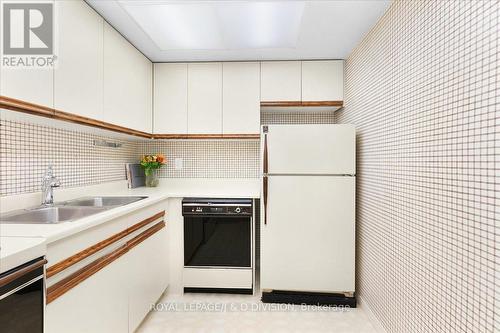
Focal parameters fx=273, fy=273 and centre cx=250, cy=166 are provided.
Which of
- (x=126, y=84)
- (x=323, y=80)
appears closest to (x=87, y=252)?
(x=126, y=84)

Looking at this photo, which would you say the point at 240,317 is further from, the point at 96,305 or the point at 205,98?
the point at 205,98

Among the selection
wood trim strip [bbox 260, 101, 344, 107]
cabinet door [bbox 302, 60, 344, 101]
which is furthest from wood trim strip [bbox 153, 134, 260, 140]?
cabinet door [bbox 302, 60, 344, 101]

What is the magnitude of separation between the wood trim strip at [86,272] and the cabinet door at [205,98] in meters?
1.29

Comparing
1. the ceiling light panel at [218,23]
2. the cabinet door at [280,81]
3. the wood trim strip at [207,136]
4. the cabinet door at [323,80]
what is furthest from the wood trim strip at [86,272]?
the cabinet door at [323,80]

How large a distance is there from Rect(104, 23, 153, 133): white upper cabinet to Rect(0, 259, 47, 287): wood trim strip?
3.97ft

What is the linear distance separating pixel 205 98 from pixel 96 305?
1993 millimetres

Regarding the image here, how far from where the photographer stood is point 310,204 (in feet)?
7.57

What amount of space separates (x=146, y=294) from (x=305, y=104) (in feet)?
7.09

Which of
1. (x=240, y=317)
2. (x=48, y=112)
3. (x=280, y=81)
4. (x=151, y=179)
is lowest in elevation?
(x=240, y=317)

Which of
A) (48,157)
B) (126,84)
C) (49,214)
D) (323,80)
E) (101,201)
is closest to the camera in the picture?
(49,214)

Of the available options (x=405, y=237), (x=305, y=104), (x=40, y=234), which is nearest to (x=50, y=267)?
(x=40, y=234)

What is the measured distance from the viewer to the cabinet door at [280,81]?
107 inches

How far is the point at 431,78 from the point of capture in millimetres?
1359

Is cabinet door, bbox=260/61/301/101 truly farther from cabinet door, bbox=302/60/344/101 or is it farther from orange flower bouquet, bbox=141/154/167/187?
orange flower bouquet, bbox=141/154/167/187
